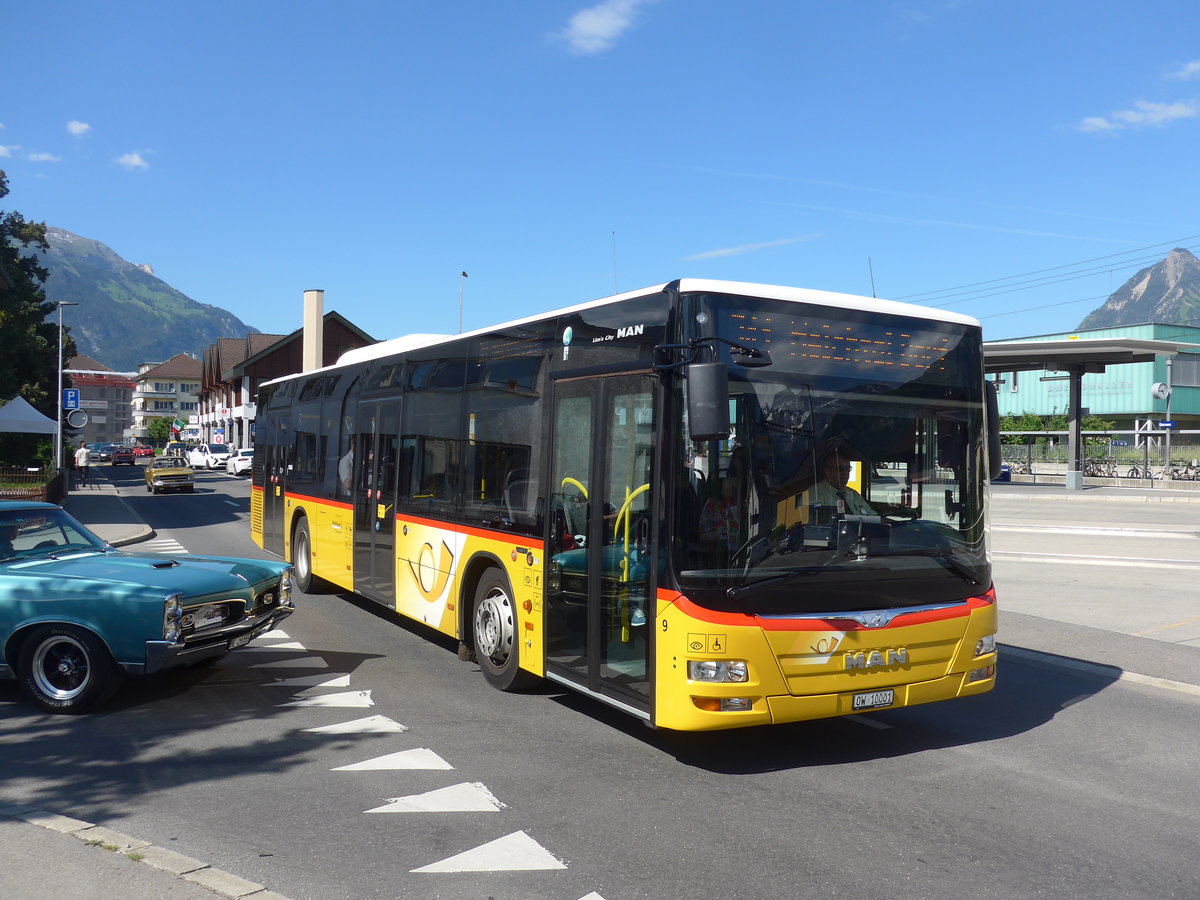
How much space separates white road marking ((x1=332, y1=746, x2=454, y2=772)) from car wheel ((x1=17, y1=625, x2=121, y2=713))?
7.33 feet

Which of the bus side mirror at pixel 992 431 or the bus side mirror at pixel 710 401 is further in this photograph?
the bus side mirror at pixel 992 431

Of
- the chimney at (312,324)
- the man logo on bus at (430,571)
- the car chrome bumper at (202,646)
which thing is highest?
the chimney at (312,324)

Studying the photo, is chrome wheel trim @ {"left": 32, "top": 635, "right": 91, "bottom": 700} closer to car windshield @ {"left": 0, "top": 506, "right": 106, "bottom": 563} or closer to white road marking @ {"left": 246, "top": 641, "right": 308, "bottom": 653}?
car windshield @ {"left": 0, "top": 506, "right": 106, "bottom": 563}

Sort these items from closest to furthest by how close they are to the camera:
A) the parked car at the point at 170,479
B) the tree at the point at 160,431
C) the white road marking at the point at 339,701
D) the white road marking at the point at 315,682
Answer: the white road marking at the point at 339,701 < the white road marking at the point at 315,682 < the parked car at the point at 170,479 < the tree at the point at 160,431

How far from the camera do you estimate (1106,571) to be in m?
16.7

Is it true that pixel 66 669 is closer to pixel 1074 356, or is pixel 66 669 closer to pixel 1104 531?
pixel 1104 531

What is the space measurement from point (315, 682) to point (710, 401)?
4.77 meters

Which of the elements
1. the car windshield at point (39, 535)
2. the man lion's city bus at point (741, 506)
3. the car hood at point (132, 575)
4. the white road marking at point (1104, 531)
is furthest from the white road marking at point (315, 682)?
the white road marking at point (1104, 531)

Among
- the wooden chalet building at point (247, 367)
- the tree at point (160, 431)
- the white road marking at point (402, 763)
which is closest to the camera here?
the white road marking at point (402, 763)

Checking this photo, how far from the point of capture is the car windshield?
26.6 feet

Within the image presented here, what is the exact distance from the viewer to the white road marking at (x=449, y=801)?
5.57 meters

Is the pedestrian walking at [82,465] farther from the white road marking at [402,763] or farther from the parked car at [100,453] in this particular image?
the parked car at [100,453]

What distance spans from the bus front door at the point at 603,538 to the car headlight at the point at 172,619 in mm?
2577

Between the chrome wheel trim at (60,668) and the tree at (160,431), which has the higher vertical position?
the tree at (160,431)
